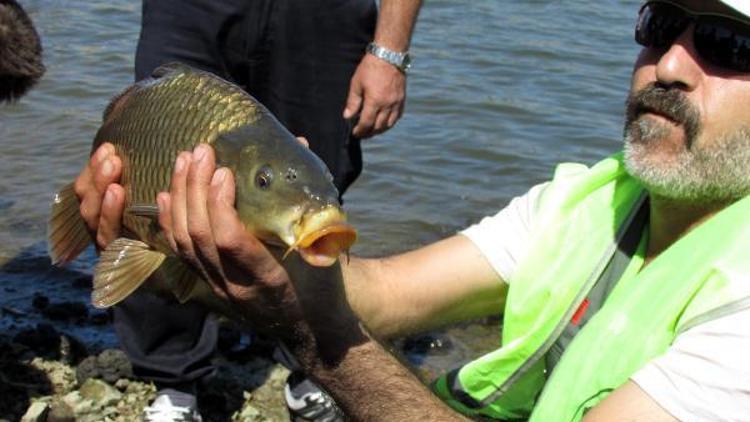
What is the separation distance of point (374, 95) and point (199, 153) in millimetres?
1959

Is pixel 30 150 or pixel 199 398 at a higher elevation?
pixel 199 398

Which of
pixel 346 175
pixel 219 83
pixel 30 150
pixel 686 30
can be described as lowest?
pixel 30 150

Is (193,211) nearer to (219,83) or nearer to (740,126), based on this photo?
(219,83)

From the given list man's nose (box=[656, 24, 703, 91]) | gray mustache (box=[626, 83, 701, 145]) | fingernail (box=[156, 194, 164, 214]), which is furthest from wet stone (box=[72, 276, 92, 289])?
man's nose (box=[656, 24, 703, 91])

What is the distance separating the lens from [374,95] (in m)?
4.37

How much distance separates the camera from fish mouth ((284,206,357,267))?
7.32 feet

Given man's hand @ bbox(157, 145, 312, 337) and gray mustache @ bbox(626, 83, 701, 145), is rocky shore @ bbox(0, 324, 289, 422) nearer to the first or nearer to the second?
man's hand @ bbox(157, 145, 312, 337)

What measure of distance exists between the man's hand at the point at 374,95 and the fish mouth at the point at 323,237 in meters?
2.13

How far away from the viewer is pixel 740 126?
2.87 meters

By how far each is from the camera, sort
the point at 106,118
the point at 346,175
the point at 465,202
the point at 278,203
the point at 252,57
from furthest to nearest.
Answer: the point at 465,202 → the point at 346,175 → the point at 252,57 → the point at 106,118 → the point at 278,203

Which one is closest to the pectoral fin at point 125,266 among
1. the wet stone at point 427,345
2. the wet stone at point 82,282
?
the wet stone at point 427,345

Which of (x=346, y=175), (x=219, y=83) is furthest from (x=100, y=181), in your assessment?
(x=346, y=175)

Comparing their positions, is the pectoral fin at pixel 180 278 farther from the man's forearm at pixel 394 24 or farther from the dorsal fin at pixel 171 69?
the man's forearm at pixel 394 24

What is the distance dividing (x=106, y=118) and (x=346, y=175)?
1.75 m
